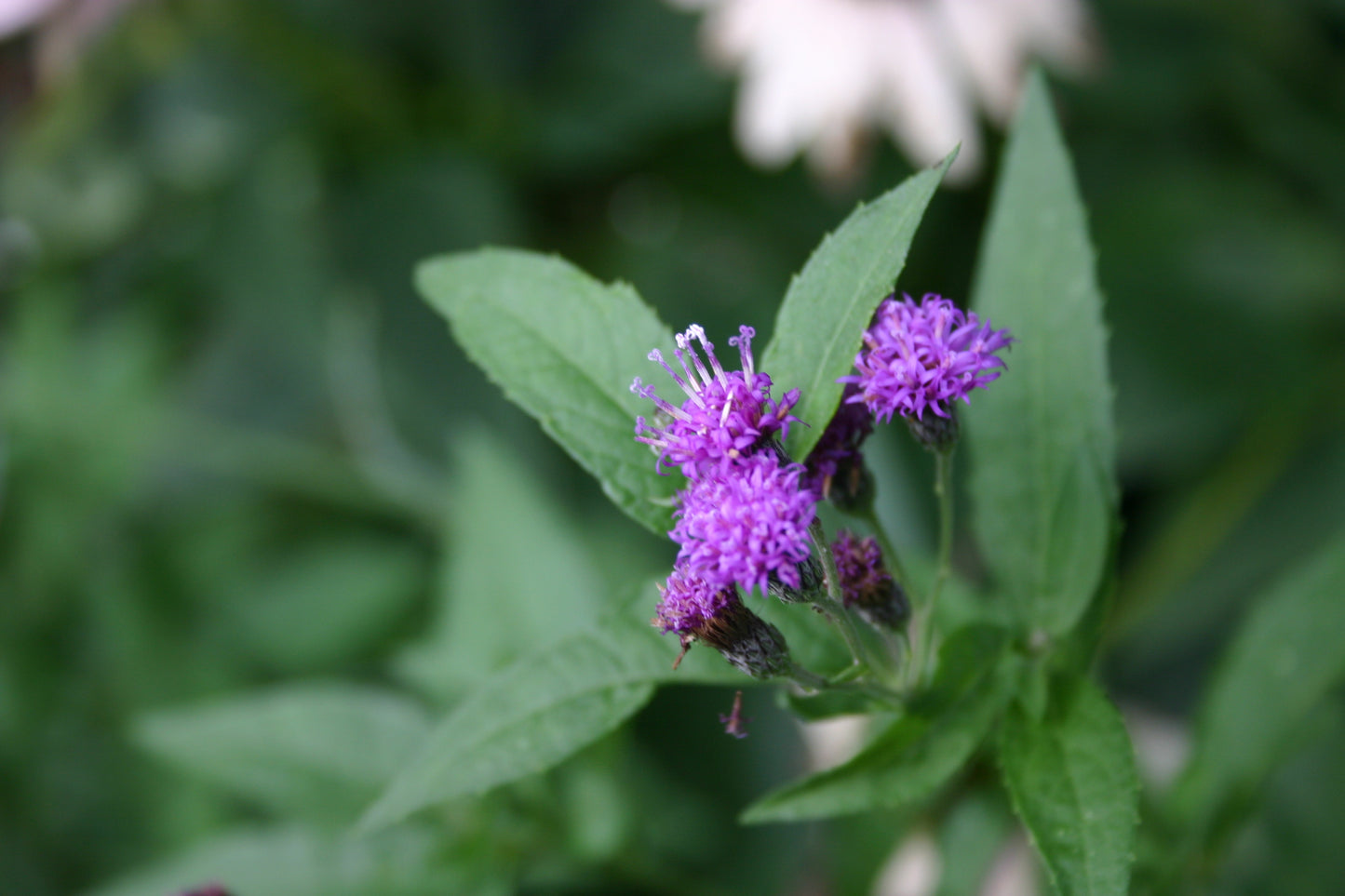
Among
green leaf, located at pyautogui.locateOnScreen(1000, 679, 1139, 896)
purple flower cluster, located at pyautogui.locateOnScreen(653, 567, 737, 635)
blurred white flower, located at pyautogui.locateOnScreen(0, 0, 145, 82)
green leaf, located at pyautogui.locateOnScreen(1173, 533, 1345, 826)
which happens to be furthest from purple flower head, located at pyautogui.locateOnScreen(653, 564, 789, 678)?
blurred white flower, located at pyautogui.locateOnScreen(0, 0, 145, 82)

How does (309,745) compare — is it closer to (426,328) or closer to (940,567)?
(940,567)

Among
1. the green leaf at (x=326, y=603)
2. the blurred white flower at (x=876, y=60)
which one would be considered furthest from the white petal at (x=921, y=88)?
the green leaf at (x=326, y=603)

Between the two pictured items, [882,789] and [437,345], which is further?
[437,345]

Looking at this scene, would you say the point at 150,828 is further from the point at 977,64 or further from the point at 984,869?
the point at 977,64

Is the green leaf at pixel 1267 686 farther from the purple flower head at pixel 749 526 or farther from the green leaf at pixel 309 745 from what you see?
the green leaf at pixel 309 745

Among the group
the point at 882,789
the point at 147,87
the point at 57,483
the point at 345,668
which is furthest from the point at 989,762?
the point at 147,87

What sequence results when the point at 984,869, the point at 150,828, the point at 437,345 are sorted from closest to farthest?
the point at 984,869, the point at 150,828, the point at 437,345
